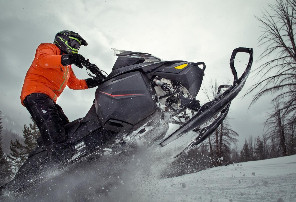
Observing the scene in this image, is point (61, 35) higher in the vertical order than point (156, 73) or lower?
higher

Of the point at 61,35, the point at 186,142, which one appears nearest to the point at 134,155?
the point at 186,142

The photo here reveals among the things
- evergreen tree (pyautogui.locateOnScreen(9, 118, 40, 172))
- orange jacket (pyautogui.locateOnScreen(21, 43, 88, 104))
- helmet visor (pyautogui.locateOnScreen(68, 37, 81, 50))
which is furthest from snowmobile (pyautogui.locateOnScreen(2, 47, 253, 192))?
evergreen tree (pyautogui.locateOnScreen(9, 118, 40, 172))

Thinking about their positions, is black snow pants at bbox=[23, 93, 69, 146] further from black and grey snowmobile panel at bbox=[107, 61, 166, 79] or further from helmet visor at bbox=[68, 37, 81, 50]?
black and grey snowmobile panel at bbox=[107, 61, 166, 79]

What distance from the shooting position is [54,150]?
99.7 inches

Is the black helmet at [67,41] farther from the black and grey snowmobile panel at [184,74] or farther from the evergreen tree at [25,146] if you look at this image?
the evergreen tree at [25,146]

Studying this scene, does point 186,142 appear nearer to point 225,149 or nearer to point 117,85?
point 117,85

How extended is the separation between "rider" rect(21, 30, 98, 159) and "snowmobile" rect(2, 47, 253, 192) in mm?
150

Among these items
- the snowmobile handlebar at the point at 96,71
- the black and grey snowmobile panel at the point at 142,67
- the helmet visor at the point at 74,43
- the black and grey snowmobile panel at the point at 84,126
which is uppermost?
the helmet visor at the point at 74,43

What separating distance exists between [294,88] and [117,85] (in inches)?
362

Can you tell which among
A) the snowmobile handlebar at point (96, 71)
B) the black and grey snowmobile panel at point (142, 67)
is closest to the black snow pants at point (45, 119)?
the snowmobile handlebar at point (96, 71)

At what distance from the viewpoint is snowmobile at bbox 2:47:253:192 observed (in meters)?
2.31

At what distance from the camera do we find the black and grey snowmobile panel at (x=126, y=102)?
230cm

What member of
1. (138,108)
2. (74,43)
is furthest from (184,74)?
(74,43)

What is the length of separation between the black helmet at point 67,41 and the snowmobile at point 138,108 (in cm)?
46
